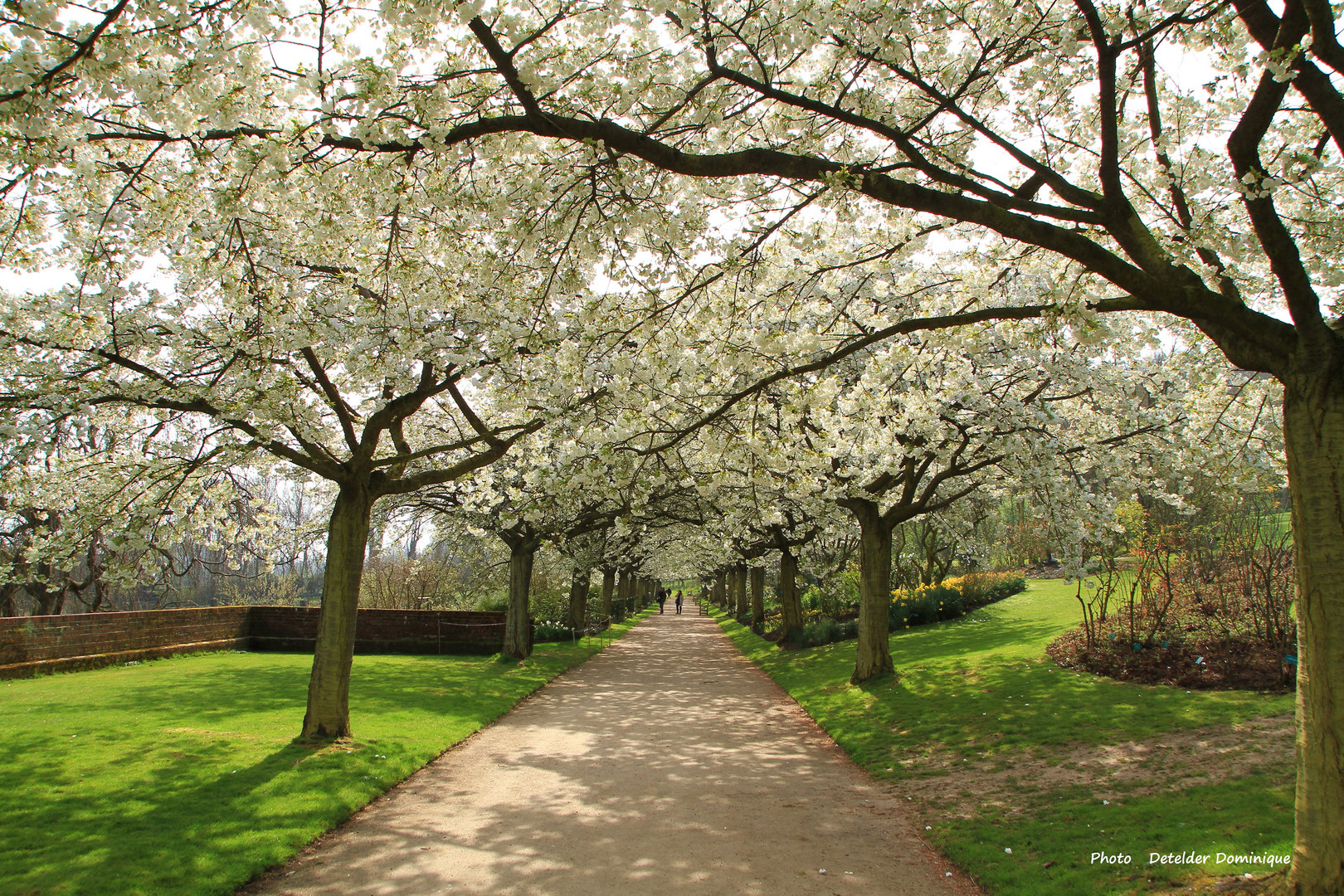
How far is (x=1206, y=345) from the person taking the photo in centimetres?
929

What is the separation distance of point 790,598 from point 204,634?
55.1ft

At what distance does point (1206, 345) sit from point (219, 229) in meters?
11.8

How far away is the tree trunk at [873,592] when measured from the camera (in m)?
13.5

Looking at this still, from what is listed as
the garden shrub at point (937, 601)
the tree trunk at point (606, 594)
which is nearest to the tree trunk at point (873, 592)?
the garden shrub at point (937, 601)

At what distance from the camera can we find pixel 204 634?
2020 cm

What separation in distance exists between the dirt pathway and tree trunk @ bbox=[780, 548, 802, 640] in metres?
10.1

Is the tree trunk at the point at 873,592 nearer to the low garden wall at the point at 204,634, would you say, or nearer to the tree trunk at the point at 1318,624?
the tree trunk at the point at 1318,624

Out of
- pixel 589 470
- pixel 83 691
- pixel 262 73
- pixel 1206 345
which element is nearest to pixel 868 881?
pixel 589 470

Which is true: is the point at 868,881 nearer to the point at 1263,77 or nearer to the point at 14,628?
the point at 1263,77

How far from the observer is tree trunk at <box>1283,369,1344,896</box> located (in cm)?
391

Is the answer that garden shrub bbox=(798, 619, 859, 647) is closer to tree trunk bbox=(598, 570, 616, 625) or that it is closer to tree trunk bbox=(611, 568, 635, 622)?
tree trunk bbox=(598, 570, 616, 625)

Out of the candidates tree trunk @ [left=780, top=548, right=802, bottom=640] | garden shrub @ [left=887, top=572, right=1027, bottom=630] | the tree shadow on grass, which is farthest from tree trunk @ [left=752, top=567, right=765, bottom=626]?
the tree shadow on grass

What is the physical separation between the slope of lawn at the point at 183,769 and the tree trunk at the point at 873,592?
21.9 ft

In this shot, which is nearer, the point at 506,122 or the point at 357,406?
the point at 506,122
